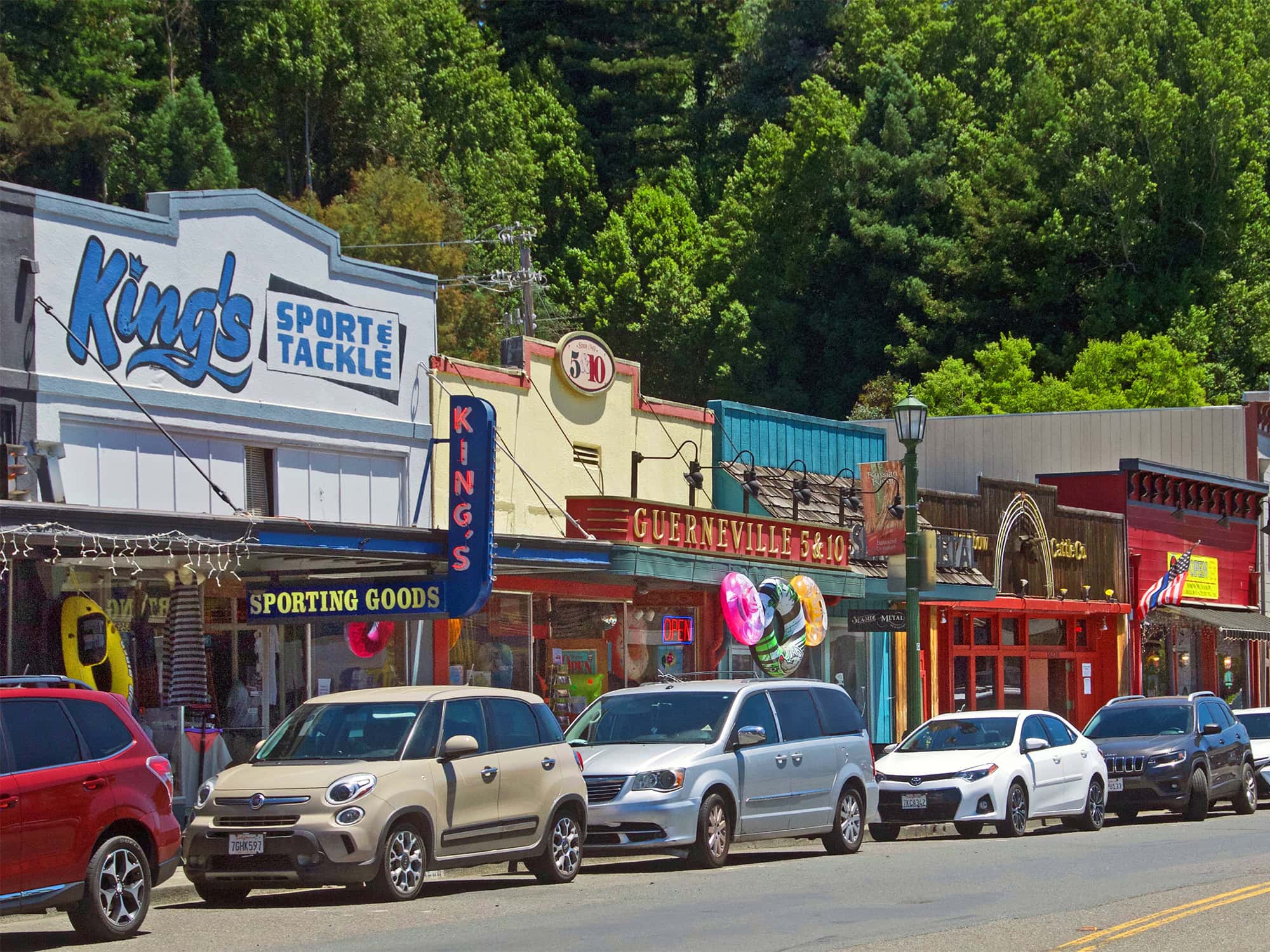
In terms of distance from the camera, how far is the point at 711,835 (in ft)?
55.6

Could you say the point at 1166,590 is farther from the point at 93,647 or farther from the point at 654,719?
the point at 93,647

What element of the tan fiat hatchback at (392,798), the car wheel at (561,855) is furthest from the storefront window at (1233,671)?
the tan fiat hatchback at (392,798)

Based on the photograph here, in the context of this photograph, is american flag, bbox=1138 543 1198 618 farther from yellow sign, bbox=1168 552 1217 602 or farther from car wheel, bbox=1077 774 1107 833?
car wheel, bbox=1077 774 1107 833

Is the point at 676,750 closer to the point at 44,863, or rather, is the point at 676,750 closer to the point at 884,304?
the point at 44,863

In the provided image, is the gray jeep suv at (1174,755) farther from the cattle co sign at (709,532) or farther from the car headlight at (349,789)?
the car headlight at (349,789)

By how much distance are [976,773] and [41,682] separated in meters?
11.7

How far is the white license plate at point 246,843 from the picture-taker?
1370 centimetres

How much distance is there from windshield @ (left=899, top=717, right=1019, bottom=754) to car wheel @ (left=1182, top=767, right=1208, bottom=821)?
307 cm

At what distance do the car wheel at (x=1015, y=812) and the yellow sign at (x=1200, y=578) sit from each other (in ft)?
65.4

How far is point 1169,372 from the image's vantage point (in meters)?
57.2

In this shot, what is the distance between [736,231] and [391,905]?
56855 millimetres

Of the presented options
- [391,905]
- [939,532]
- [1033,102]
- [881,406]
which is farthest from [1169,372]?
[391,905]

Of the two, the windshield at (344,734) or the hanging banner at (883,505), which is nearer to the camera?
the windshield at (344,734)

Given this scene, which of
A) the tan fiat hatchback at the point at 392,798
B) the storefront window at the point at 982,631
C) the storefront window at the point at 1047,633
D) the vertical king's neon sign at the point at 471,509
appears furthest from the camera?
the storefront window at the point at 1047,633
